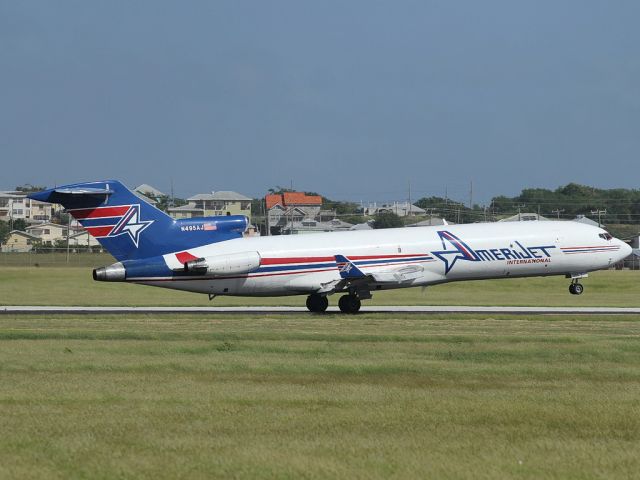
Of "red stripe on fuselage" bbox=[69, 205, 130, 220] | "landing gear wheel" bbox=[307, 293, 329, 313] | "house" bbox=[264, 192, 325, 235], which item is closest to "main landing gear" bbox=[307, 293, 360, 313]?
"landing gear wheel" bbox=[307, 293, 329, 313]

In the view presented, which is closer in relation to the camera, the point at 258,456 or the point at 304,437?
the point at 258,456

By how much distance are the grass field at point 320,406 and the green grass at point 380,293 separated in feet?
71.0

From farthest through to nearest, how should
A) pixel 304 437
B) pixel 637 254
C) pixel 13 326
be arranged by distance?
1. pixel 637 254
2. pixel 13 326
3. pixel 304 437

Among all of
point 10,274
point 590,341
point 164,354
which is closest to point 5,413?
point 164,354

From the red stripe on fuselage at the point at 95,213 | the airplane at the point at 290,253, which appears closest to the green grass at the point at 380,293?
the airplane at the point at 290,253

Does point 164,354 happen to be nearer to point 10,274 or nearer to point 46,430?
point 46,430

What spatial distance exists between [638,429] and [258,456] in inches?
210

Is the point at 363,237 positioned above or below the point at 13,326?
above

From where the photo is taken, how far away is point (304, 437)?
12.8 m

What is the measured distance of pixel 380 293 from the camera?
54438mm

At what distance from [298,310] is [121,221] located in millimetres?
8674

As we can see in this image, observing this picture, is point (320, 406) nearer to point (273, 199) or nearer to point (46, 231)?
point (273, 199)

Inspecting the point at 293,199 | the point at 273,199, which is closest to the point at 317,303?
the point at 293,199

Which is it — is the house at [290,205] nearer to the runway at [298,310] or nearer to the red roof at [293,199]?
the red roof at [293,199]
